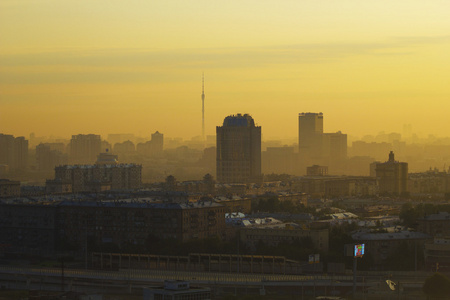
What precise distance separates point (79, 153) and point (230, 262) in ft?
475

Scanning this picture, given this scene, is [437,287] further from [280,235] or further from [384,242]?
[280,235]

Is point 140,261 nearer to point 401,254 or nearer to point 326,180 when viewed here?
point 401,254

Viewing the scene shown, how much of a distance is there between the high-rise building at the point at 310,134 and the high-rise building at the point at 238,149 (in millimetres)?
64335

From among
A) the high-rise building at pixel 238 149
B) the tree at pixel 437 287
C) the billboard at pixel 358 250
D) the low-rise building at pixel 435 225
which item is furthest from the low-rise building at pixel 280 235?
the high-rise building at pixel 238 149

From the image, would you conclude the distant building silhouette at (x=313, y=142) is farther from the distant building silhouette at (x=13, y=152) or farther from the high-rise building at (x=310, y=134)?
the distant building silhouette at (x=13, y=152)

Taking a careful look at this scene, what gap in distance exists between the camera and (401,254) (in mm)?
51625

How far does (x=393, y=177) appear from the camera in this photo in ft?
381

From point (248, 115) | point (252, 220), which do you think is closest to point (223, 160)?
point (248, 115)

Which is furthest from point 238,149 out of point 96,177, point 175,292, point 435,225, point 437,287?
point 175,292

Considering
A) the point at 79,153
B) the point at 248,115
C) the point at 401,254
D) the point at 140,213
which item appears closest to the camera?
the point at 401,254

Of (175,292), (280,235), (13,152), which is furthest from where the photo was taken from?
(13,152)

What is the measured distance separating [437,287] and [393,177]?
7669 centimetres

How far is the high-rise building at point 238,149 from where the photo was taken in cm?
12256

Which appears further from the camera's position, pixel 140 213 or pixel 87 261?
pixel 140 213
